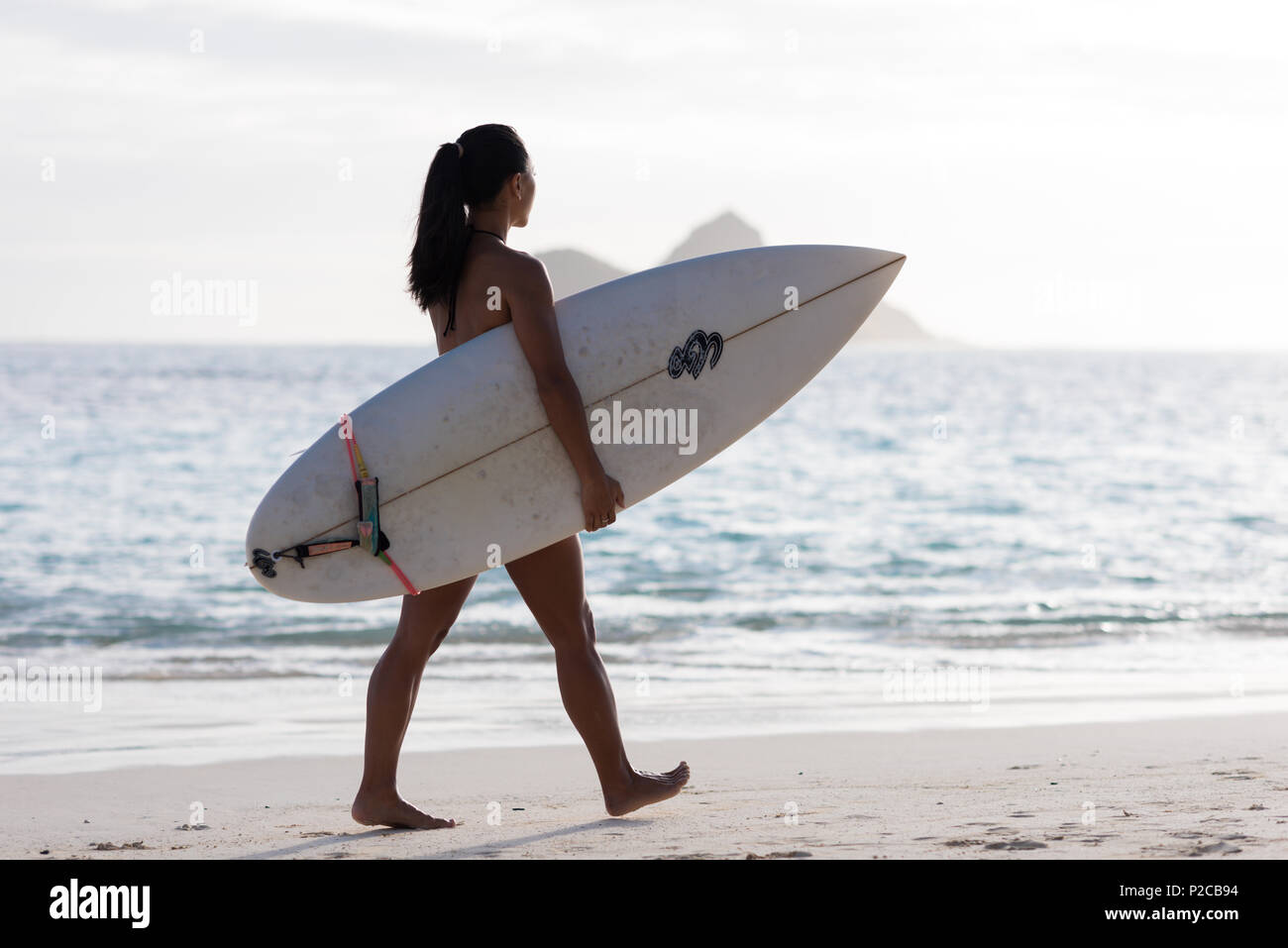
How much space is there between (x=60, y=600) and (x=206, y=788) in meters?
4.85

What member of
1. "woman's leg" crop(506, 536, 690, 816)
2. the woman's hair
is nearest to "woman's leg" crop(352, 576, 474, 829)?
"woman's leg" crop(506, 536, 690, 816)

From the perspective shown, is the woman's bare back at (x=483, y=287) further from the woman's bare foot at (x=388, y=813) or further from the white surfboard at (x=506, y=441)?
the woman's bare foot at (x=388, y=813)

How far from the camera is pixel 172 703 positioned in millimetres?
A: 5172

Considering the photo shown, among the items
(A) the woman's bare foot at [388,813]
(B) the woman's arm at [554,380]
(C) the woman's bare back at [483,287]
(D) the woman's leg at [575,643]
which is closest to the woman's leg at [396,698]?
(A) the woman's bare foot at [388,813]

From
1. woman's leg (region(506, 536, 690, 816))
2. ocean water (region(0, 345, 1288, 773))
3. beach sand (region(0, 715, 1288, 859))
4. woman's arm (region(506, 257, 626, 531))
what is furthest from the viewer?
ocean water (region(0, 345, 1288, 773))

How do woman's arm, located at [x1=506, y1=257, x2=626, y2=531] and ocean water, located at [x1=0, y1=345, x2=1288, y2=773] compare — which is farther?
ocean water, located at [x1=0, y1=345, x2=1288, y2=773]

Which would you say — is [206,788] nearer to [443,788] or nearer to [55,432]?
[443,788]

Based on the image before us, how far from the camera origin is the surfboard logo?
10.9 feet

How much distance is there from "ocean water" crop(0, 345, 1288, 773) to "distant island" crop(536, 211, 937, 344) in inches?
65.4

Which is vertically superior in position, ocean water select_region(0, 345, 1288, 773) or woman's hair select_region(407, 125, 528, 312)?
woman's hair select_region(407, 125, 528, 312)

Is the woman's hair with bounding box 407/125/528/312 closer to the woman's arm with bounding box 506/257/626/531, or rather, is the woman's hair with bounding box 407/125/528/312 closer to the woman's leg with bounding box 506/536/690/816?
the woman's arm with bounding box 506/257/626/531

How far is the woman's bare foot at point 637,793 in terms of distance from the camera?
302 cm

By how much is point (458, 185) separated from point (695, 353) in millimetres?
805
